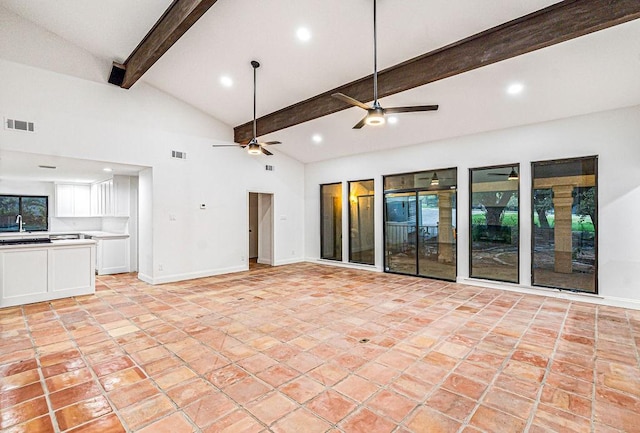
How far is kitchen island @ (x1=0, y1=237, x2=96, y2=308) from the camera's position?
15.9 ft

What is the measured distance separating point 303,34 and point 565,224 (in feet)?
17.5

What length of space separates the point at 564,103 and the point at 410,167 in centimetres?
296

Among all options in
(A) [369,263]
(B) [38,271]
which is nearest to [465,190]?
(A) [369,263]

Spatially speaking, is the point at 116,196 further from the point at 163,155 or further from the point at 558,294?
the point at 558,294

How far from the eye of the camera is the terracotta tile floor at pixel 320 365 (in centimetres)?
223

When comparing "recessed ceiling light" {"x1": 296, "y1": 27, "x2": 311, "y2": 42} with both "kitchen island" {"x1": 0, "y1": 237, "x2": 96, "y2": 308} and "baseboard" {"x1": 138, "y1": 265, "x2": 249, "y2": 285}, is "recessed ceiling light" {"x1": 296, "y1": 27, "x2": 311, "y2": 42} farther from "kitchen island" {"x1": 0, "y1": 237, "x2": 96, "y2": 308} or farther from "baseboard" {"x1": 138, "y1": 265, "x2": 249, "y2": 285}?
"baseboard" {"x1": 138, "y1": 265, "x2": 249, "y2": 285}

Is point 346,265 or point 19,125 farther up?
point 19,125

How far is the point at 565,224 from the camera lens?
5.34m

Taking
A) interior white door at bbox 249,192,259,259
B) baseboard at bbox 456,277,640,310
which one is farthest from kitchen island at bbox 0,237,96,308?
baseboard at bbox 456,277,640,310

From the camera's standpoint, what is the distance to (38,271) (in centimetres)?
511

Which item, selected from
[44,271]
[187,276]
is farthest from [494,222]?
[44,271]

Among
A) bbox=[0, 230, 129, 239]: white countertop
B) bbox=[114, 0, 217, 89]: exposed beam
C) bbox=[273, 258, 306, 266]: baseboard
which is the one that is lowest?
bbox=[273, 258, 306, 266]: baseboard

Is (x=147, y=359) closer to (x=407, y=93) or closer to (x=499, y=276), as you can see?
(x=407, y=93)

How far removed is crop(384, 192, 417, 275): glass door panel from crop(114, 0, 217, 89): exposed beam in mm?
5362
